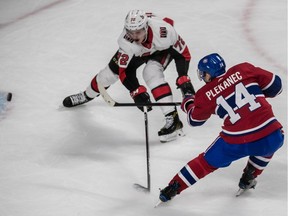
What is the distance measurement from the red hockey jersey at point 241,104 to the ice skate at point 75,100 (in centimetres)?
149

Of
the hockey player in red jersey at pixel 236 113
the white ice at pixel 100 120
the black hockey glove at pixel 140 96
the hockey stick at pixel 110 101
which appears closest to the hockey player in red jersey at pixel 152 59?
the black hockey glove at pixel 140 96

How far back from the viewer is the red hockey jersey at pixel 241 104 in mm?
2732

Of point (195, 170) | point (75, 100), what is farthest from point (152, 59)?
point (195, 170)

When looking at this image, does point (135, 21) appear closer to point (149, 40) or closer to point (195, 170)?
point (149, 40)

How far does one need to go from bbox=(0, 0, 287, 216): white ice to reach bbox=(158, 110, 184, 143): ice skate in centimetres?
6

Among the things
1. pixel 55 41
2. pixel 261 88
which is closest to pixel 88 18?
pixel 55 41

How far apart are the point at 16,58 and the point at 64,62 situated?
465 mm

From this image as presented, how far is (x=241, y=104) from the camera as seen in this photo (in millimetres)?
2730

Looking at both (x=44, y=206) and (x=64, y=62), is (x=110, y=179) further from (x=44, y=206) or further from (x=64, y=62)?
(x=64, y=62)

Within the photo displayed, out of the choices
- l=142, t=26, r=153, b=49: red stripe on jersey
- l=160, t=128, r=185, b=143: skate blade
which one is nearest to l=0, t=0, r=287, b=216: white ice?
l=160, t=128, r=185, b=143: skate blade

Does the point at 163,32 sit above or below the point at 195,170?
above

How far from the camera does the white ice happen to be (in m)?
3.08

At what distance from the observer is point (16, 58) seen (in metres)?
4.93

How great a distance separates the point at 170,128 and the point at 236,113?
0.95 metres
